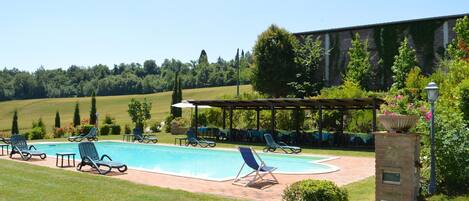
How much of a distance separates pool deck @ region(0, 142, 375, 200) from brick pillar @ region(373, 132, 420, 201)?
2.11 meters

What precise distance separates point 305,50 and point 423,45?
9.93 metres

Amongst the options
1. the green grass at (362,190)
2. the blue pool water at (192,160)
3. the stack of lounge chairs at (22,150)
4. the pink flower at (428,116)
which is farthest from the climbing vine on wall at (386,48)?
the pink flower at (428,116)

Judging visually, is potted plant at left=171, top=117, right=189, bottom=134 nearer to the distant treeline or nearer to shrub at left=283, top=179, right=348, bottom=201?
shrub at left=283, top=179, right=348, bottom=201

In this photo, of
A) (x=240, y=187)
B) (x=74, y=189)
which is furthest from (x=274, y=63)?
(x=74, y=189)

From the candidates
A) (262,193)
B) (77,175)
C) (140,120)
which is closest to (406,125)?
(262,193)

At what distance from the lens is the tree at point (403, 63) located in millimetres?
33062

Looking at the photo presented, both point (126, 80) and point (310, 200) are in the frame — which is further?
point (126, 80)

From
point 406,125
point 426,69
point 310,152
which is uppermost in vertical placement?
point 426,69

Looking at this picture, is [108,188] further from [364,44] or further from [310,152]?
[364,44]

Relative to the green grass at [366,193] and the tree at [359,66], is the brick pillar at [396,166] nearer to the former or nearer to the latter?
the green grass at [366,193]

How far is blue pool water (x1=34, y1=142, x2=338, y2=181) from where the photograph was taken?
43.7 ft

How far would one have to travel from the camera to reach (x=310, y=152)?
59.1 feet

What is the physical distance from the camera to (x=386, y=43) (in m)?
37.2

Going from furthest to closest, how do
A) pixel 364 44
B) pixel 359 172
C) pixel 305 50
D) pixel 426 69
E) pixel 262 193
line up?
pixel 305 50
pixel 364 44
pixel 426 69
pixel 359 172
pixel 262 193
